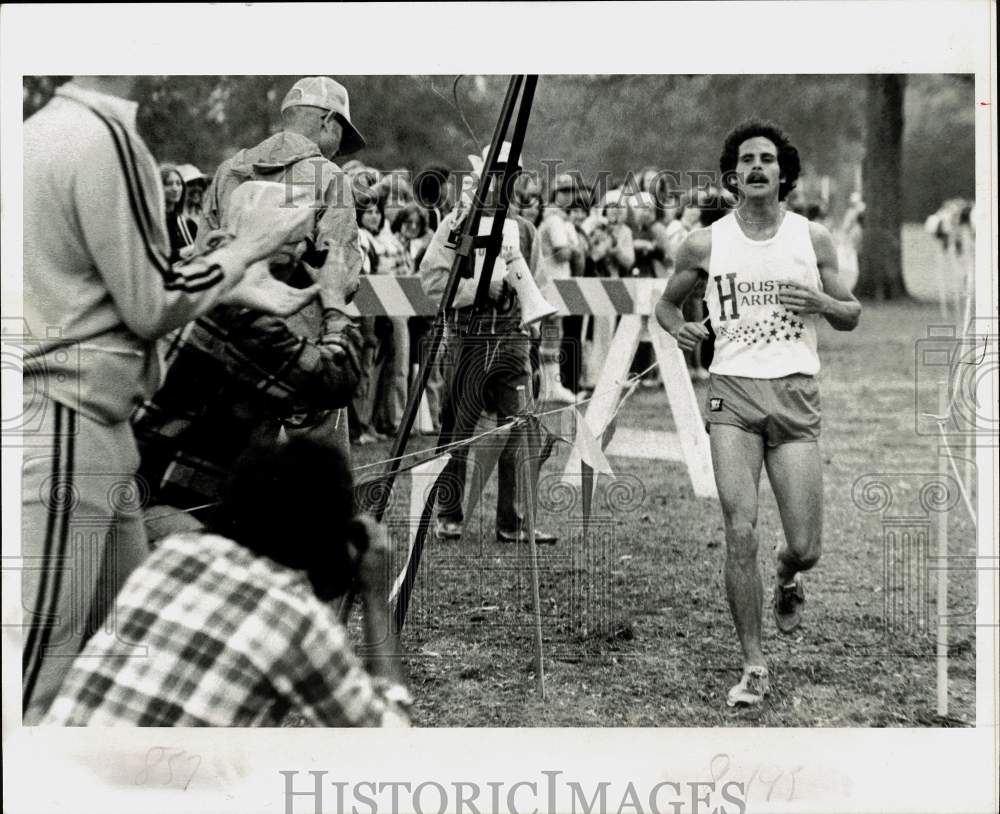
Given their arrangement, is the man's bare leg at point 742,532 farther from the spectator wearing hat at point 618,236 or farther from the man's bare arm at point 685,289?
the spectator wearing hat at point 618,236

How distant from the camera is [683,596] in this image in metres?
5.12

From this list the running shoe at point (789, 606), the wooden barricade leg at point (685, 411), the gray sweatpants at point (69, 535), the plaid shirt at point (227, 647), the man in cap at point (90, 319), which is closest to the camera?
the plaid shirt at point (227, 647)

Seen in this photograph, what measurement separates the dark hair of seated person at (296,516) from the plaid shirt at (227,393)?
111 cm

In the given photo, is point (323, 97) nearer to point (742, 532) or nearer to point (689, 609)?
point (742, 532)

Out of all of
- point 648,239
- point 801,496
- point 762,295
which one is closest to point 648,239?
point 648,239

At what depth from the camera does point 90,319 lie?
15.3 feet

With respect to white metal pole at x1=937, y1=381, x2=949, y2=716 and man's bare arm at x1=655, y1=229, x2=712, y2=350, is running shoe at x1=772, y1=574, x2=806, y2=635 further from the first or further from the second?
man's bare arm at x1=655, y1=229, x2=712, y2=350

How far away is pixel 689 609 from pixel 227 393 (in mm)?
1726

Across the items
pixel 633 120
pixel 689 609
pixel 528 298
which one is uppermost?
pixel 633 120

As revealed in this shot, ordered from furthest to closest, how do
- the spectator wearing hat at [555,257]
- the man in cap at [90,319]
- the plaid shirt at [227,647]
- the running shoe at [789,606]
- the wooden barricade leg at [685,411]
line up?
the wooden barricade leg at [685,411]
the running shoe at [789,606]
the spectator wearing hat at [555,257]
the man in cap at [90,319]
the plaid shirt at [227,647]

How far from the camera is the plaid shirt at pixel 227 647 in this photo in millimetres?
3441

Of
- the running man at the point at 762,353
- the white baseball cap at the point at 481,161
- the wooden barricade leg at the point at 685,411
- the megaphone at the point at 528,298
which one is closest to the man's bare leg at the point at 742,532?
the running man at the point at 762,353

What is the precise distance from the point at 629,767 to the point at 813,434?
128cm

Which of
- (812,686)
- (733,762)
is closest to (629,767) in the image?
(733,762)
